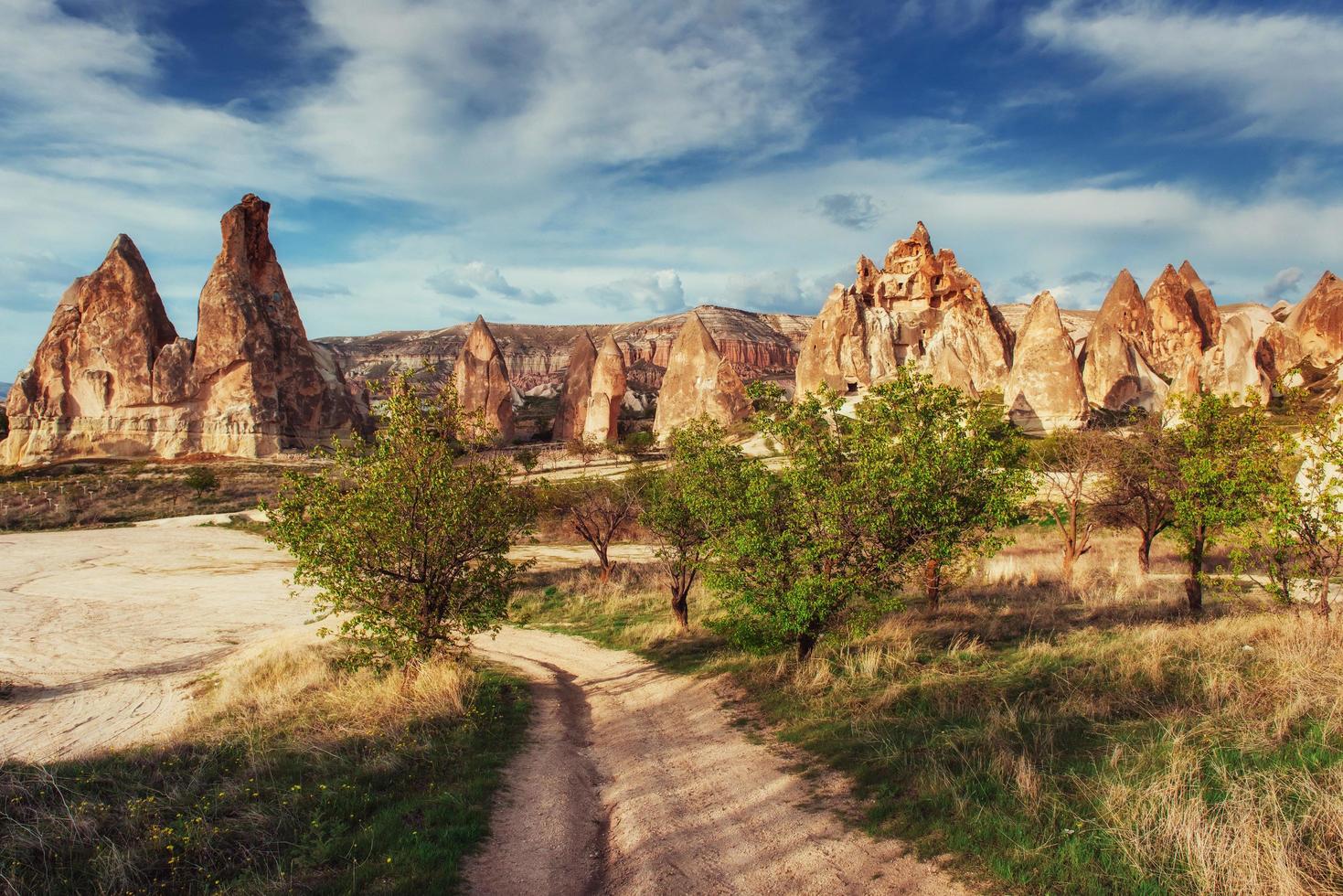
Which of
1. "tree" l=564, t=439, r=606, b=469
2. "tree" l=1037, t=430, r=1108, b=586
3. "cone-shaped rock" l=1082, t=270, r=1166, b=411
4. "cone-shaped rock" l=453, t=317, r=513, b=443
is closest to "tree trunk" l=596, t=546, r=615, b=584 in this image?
"tree" l=1037, t=430, r=1108, b=586

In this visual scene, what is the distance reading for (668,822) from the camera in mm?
6660

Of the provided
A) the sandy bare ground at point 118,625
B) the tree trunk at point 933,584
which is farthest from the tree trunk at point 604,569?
the tree trunk at point 933,584

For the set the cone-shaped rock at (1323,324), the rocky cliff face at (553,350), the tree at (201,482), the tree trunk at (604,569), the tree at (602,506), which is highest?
the rocky cliff face at (553,350)

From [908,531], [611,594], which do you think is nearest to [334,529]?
[908,531]

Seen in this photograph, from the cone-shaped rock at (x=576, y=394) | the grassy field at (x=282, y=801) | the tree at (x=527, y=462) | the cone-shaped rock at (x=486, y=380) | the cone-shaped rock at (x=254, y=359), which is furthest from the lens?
the cone-shaped rock at (x=576, y=394)

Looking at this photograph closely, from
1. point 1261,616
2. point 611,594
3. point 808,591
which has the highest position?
point 808,591

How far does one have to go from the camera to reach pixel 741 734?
9.06 meters

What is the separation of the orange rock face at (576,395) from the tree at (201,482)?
38.8 metres

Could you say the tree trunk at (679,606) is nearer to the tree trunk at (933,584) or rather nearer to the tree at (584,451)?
the tree trunk at (933,584)

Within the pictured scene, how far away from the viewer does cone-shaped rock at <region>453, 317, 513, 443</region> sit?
85812 mm

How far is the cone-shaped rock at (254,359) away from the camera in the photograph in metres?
70.2

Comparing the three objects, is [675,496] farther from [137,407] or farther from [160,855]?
[137,407]

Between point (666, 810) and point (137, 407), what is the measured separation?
8059 centimetres

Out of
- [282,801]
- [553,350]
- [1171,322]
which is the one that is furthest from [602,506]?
[553,350]
